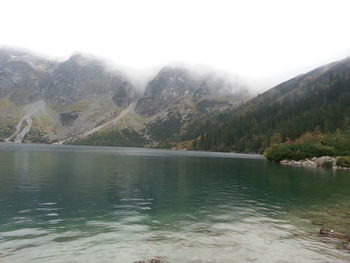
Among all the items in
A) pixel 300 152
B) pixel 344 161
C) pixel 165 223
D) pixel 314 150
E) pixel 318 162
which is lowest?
pixel 165 223

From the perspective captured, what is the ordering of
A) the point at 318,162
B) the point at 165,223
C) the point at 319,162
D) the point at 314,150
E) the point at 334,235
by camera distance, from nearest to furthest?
the point at 334,235 < the point at 165,223 < the point at 319,162 < the point at 318,162 < the point at 314,150

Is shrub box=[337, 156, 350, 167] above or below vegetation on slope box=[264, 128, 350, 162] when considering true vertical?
below

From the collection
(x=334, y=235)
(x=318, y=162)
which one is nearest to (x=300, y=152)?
(x=318, y=162)

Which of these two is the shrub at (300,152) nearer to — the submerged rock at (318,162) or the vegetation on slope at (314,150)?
the vegetation on slope at (314,150)

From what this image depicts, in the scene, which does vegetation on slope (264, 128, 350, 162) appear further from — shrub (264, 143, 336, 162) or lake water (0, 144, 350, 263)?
lake water (0, 144, 350, 263)

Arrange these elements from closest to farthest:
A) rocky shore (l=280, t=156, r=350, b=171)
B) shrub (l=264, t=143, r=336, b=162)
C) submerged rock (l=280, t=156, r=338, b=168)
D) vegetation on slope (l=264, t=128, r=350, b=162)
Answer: rocky shore (l=280, t=156, r=350, b=171) < submerged rock (l=280, t=156, r=338, b=168) < vegetation on slope (l=264, t=128, r=350, b=162) < shrub (l=264, t=143, r=336, b=162)

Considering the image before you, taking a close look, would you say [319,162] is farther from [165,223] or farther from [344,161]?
[165,223]

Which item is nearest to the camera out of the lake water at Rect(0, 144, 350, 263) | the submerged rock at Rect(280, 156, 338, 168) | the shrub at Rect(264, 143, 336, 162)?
the lake water at Rect(0, 144, 350, 263)

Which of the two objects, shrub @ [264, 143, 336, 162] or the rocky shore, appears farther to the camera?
shrub @ [264, 143, 336, 162]

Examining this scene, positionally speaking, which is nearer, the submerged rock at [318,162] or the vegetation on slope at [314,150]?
the submerged rock at [318,162]

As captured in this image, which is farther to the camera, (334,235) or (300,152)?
(300,152)

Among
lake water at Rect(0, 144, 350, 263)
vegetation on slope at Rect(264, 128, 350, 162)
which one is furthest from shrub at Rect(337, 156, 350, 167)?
lake water at Rect(0, 144, 350, 263)

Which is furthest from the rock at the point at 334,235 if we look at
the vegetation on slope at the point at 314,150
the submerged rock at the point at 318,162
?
the vegetation on slope at the point at 314,150

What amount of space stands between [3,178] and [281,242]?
57229mm
